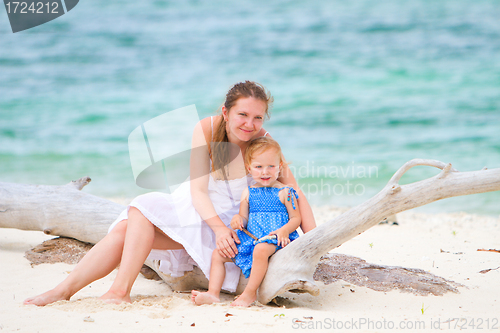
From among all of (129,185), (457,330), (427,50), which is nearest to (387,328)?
(457,330)

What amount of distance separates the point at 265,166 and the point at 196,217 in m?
0.56

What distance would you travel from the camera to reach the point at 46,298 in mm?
2375

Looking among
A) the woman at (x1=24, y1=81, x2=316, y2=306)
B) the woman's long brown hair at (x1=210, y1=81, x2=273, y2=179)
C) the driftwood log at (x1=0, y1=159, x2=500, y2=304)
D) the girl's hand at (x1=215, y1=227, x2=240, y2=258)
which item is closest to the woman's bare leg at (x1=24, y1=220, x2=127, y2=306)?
the woman at (x1=24, y1=81, x2=316, y2=306)

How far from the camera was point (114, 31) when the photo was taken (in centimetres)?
1800

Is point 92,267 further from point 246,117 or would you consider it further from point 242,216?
point 246,117

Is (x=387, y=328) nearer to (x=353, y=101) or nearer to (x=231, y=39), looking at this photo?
(x=353, y=101)

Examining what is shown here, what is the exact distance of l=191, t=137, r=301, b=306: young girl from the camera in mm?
2441

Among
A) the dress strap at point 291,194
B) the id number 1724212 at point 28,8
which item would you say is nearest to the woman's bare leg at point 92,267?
the dress strap at point 291,194

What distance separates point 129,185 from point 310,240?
6.02 m

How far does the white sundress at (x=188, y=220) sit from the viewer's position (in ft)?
8.55

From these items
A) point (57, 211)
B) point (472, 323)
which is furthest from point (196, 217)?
point (472, 323)

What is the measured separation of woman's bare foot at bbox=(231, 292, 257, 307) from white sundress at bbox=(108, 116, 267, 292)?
8.1 inches

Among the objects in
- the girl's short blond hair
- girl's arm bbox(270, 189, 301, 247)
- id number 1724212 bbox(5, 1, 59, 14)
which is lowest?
girl's arm bbox(270, 189, 301, 247)

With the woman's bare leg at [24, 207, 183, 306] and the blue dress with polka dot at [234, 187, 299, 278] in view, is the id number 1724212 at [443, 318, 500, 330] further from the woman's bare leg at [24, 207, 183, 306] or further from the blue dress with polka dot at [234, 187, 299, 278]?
the woman's bare leg at [24, 207, 183, 306]
